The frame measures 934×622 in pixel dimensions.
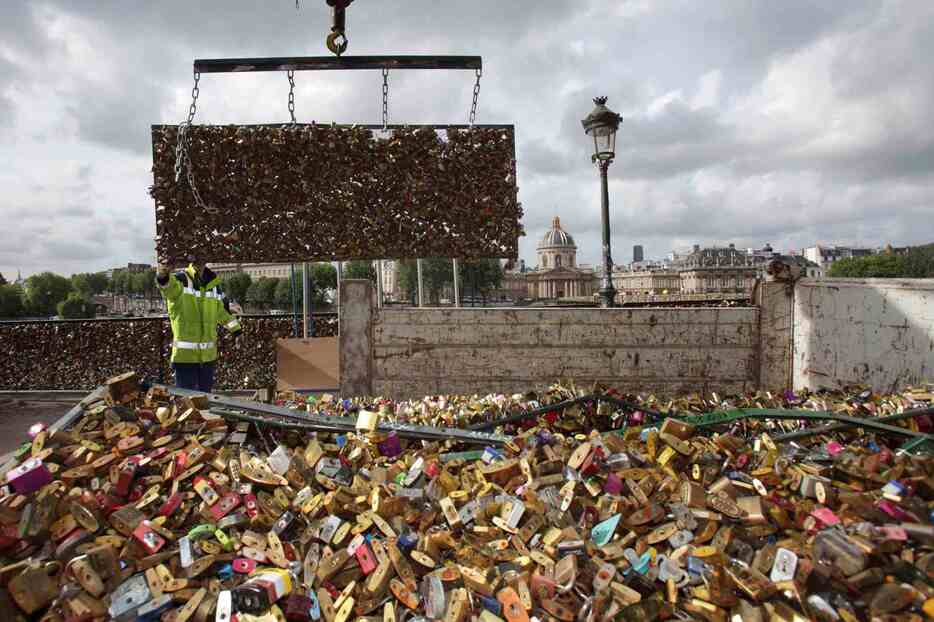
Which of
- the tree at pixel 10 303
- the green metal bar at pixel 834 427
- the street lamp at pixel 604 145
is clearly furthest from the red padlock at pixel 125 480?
the tree at pixel 10 303

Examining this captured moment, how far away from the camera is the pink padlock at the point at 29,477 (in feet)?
9.80

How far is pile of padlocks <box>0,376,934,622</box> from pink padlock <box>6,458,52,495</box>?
11mm

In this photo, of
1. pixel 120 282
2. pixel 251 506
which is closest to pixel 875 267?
pixel 251 506

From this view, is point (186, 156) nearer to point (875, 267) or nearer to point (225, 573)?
point (225, 573)

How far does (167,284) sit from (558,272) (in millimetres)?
135192

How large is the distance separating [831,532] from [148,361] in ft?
43.9

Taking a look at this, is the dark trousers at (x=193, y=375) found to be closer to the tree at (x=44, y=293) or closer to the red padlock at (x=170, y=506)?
the red padlock at (x=170, y=506)

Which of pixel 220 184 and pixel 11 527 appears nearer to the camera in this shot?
pixel 11 527

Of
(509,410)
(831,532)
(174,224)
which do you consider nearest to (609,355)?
(509,410)

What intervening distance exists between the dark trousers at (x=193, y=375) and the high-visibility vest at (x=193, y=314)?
10 cm

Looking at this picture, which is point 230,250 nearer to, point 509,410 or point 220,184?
point 220,184

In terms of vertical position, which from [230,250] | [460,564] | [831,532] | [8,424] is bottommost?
[8,424]

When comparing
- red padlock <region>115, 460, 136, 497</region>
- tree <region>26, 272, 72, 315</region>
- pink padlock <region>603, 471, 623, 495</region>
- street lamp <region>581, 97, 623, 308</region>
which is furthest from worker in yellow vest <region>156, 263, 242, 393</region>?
tree <region>26, 272, 72, 315</region>

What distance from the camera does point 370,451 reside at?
3688 millimetres
